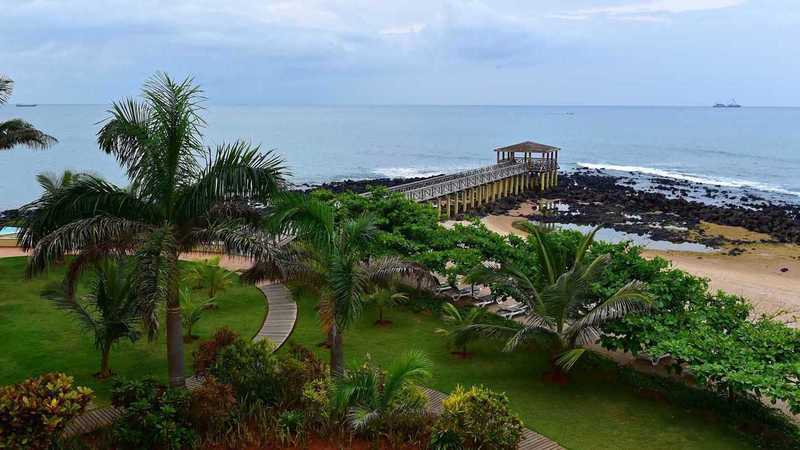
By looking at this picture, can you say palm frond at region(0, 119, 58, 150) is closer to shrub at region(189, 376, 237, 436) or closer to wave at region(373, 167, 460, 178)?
shrub at region(189, 376, 237, 436)

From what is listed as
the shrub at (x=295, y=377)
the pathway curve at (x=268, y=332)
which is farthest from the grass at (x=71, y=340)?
the shrub at (x=295, y=377)

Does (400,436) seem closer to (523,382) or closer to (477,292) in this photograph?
(523,382)

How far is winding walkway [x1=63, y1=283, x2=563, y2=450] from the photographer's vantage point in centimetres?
946

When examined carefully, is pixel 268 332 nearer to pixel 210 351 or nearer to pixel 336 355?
pixel 210 351

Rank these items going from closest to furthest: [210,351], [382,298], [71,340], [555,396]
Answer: [210,351]
[555,396]
[71,340]
[382,298]

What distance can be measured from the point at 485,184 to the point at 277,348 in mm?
28976

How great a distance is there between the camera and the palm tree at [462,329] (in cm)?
1202

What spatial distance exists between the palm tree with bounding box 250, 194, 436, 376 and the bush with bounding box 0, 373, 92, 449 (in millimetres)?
3204

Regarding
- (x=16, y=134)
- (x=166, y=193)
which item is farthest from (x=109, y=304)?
(x=16, y=134)

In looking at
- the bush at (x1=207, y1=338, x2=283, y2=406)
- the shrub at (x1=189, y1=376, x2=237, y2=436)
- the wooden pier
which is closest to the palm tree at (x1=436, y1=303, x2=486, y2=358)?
the bush at (x1=207, y1=338, x2=283, y2=406)

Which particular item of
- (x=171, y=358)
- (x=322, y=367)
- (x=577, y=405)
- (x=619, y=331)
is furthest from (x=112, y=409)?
(x=619, y=331)

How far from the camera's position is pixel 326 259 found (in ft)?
33.4

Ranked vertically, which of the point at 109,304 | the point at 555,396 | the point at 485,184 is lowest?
the point at 555,396

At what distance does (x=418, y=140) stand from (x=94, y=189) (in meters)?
108
